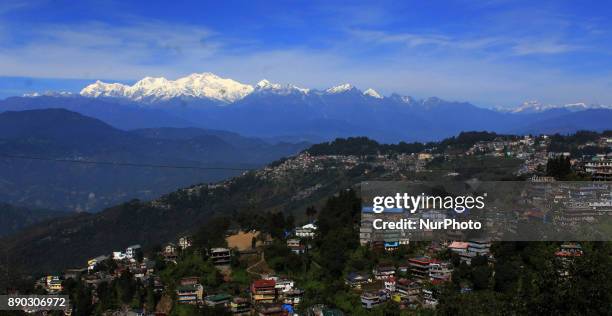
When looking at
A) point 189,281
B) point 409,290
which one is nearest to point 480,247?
point 409,290

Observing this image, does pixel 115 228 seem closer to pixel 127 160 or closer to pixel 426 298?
pixel 426 298

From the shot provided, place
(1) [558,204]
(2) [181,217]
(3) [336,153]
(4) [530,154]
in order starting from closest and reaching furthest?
(1) [558,204] → (4) [530,154] → (2) [181,217] → (3) [336,153]

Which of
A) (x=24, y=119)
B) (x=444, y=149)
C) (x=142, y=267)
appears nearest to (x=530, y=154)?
(x=444, y=149)

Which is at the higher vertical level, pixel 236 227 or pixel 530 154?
pixel 530 154

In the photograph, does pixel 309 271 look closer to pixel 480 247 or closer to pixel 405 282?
pixel 405 282

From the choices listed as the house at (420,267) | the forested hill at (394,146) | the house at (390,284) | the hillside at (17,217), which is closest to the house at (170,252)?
the house at (390,284)

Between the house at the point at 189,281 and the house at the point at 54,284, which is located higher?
the house at the point at 189,281

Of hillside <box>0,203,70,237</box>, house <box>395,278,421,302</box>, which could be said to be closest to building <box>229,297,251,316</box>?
house <box>395,278,421,302</box>

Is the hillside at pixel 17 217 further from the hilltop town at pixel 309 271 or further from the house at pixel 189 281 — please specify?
the house at pixel 189 281
